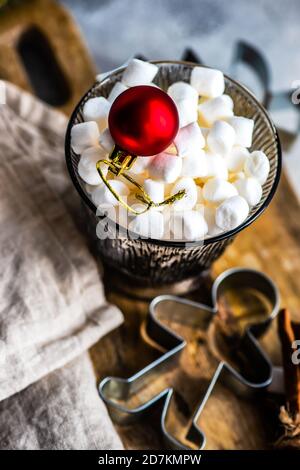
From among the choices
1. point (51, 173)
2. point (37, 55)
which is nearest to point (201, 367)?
point (51, 173)

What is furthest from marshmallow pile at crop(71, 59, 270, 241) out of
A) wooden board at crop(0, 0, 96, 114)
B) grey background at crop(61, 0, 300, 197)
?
grey background at crop(61, 0, 300, 197)

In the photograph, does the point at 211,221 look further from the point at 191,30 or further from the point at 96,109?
the point at 191,30

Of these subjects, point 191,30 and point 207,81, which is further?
point 191,30

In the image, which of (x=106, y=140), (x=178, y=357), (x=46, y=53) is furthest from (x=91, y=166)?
(x=46, y=53)

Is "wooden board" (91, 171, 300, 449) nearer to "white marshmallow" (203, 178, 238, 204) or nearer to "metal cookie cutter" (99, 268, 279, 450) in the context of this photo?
"metal cookie cutter" (99, 268, 279, 450)

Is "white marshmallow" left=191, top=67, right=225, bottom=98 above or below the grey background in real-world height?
above
